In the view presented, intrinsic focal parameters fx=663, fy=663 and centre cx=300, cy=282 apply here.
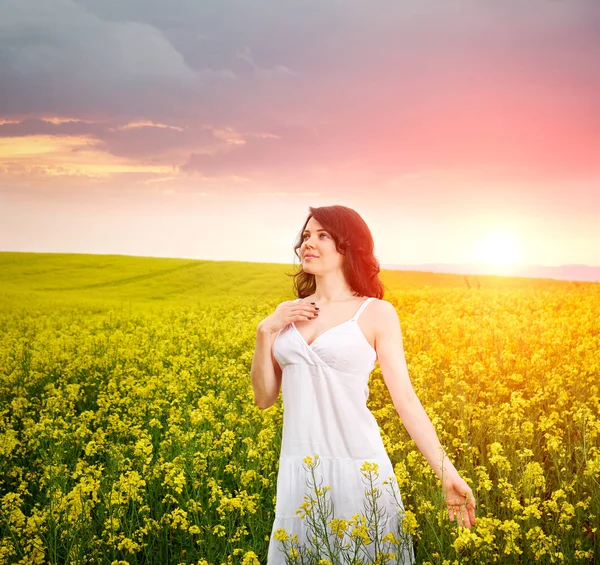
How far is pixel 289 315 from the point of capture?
325 centimetres

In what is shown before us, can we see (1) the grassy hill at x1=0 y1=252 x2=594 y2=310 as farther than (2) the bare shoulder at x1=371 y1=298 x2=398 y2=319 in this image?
Yes

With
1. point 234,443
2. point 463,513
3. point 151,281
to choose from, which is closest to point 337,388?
point 463,513

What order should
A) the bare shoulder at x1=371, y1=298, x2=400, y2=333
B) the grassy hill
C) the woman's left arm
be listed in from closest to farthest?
the woman's left arm
the bare shoulder at x1=371, y1=298, x2=400, y2=333
the grassy hill

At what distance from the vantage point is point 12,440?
6.17 m

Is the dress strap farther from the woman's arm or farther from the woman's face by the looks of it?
the woman's face

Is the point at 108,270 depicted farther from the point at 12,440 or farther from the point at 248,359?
the point at 12,440

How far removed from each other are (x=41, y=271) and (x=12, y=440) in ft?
127

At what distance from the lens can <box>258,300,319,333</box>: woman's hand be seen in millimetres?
3213

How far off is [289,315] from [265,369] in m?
0.41

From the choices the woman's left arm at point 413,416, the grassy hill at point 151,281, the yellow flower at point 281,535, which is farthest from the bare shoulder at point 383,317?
the grassy hill at point 151,281

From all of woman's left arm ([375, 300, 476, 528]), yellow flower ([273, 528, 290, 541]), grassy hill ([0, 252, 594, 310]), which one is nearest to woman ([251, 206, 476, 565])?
woman's left arm ([375, 300, 476, 528])

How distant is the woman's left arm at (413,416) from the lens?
10.2 ft

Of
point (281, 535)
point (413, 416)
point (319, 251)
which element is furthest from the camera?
point (319, 251)

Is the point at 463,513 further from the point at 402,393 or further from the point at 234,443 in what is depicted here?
the point at 234,443
